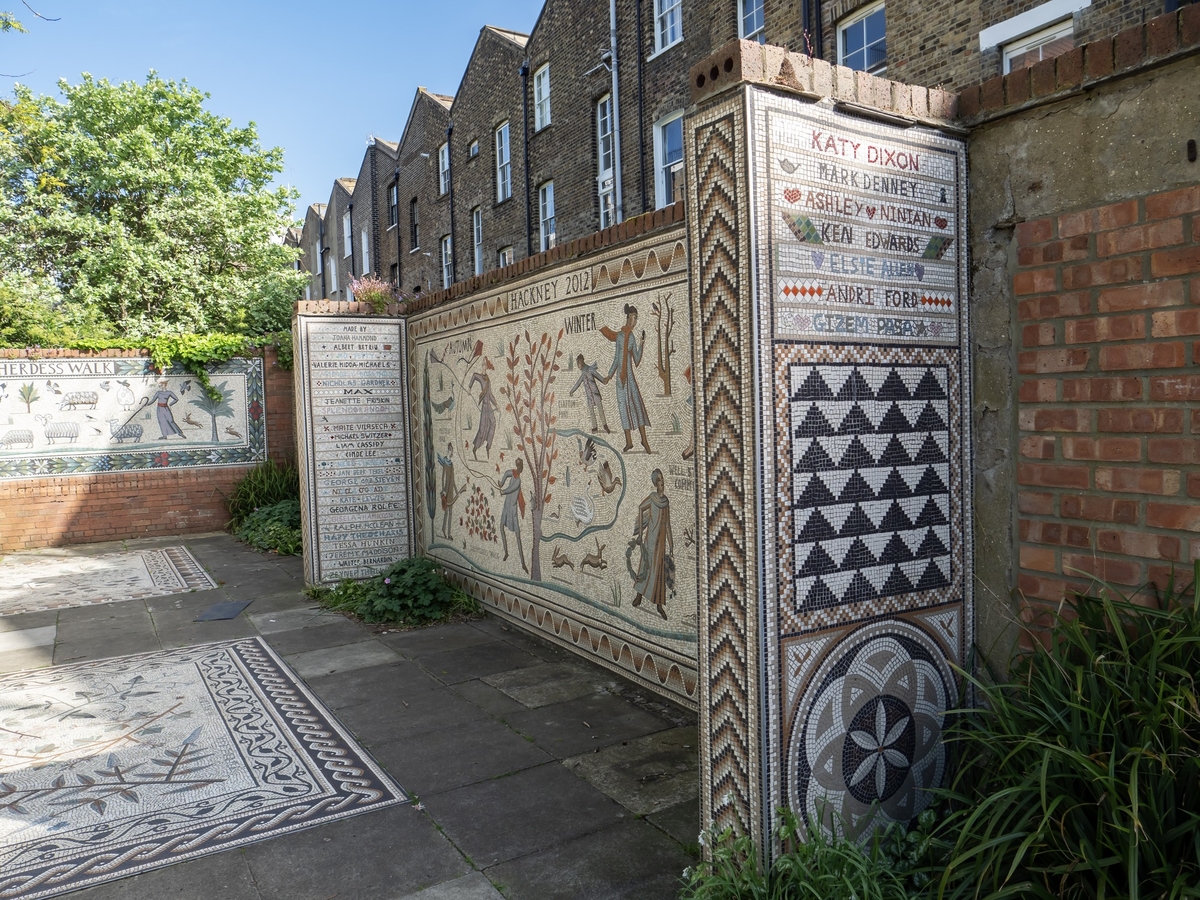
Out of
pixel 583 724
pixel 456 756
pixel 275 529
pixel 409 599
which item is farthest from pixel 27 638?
pixel 583 724

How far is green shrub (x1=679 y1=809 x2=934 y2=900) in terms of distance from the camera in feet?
7.91

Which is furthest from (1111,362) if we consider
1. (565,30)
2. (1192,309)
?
(565,30)

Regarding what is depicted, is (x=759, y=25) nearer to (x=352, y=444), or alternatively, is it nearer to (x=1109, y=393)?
(x=352, y=444)

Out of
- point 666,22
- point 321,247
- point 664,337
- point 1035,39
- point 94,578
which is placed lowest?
point 94,578

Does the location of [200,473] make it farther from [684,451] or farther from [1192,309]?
[1192,309]

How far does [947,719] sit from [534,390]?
3769 mm

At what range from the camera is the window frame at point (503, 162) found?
20656mm

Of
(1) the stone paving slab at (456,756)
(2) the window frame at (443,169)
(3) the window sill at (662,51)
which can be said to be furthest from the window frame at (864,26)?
(2) the window frame at (443,169)

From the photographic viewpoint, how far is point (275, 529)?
11094mm

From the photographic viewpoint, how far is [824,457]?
8.69 feet

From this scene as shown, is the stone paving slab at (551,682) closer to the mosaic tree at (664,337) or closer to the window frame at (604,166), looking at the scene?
the mosaic tree at (664,337)

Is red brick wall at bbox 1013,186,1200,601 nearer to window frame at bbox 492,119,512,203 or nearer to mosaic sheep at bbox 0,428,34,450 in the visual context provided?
mosaic sheep at bbox 0,428,34,450

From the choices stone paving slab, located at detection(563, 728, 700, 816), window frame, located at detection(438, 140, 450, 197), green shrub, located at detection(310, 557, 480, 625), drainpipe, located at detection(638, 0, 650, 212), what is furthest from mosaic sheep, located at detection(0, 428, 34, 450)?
window frame, located at detection(438, 140, 450, 197)

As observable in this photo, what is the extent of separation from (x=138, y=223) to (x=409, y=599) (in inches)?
688
